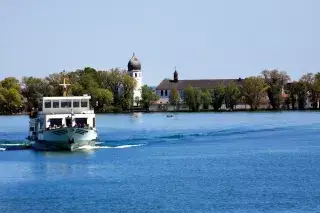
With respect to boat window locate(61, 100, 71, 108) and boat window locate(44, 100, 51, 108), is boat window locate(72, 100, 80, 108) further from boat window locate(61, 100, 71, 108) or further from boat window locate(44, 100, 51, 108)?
boat window locate(44, 100, 51, 108)

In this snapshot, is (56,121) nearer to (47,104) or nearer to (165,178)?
(47,104)

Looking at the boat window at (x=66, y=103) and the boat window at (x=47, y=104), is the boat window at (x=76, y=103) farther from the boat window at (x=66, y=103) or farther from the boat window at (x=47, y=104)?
the boat window at (x=47, y=104)

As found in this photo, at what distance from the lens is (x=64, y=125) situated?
276 feet

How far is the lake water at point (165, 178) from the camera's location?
4984 cm

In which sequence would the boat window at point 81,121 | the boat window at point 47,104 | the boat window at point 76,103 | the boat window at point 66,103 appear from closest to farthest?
the boat window at point 81,121
the boat window at point 47,104
the boat window at point 66,103
the boat window at point 76,103

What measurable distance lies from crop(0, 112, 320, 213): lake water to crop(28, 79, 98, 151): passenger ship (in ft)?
5.05

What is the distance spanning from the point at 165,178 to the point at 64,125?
25.4 m

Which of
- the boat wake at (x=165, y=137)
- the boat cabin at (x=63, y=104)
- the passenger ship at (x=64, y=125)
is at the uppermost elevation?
the boat cabin at (x=63, y=104)

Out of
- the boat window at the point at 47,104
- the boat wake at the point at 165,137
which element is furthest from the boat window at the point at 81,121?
the boat window at the point at 47,104

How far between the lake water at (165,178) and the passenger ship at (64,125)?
154cm

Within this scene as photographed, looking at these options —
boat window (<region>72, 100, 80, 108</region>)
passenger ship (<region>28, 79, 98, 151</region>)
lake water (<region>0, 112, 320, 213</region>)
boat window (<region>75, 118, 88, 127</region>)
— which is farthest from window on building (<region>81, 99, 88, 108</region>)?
lake water (<region>0, 112, 320, 213</region>)

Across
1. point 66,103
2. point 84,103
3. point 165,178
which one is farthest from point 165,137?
point 165,178

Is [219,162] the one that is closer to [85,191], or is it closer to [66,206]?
[85,191]

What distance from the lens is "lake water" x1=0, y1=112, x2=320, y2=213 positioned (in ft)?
164
